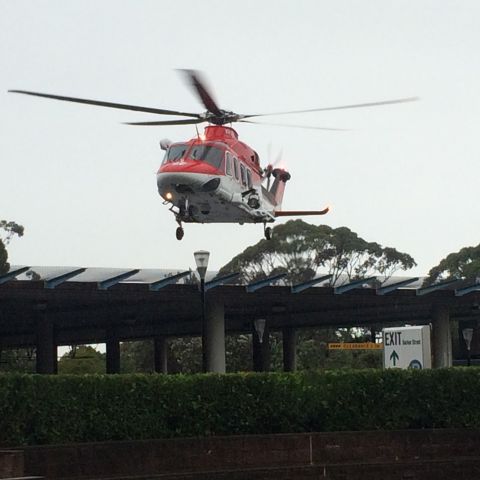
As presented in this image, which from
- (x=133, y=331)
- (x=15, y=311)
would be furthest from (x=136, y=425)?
(x=133, y=331)

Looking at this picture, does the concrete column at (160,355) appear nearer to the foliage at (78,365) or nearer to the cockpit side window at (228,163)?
the foliage at (78,365)

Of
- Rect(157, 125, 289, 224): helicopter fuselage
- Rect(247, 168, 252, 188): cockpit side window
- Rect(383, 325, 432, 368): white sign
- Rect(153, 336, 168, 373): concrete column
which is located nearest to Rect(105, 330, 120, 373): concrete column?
Rect(153, 336, 168, 373): concrete column

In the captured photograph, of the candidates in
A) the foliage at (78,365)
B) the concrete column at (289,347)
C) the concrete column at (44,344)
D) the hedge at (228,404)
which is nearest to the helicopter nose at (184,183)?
the hedge at (228,404)

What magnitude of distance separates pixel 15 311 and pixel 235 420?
33794 millimetres

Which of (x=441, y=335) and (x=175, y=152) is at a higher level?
(x=175, y=152)

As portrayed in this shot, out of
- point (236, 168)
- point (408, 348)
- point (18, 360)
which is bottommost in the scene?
point (408, 348)

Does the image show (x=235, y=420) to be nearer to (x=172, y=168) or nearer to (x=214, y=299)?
(x=172, y=168)

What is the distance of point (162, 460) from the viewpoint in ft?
81.1

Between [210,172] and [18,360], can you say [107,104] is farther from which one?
Result: [18,360]

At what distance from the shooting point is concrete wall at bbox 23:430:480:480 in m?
23.7

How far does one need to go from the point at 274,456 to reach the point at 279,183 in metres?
26.0

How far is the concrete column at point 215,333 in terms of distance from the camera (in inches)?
2191

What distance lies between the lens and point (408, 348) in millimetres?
33750

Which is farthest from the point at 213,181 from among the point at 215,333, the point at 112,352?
the point at 112,352
